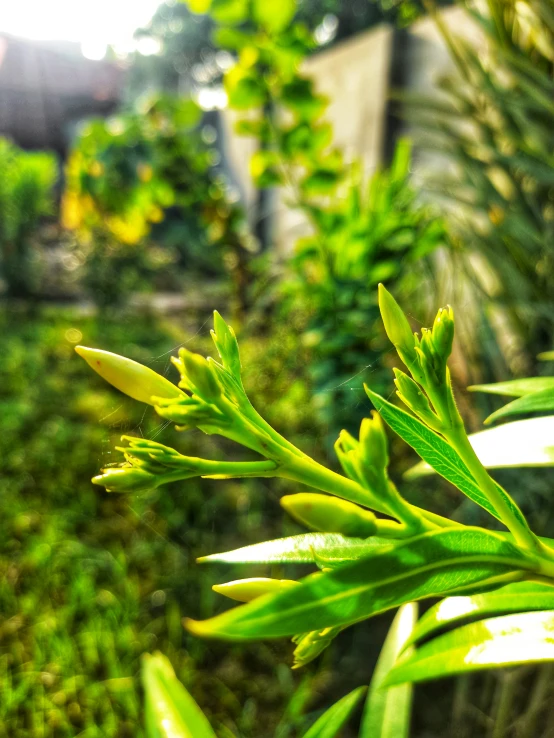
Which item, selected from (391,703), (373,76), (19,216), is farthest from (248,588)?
(19,216)

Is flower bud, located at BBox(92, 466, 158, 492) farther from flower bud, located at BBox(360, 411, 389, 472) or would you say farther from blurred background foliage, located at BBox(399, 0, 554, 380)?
blurred background foliage, located at BBox(399, 0, 554, 380)

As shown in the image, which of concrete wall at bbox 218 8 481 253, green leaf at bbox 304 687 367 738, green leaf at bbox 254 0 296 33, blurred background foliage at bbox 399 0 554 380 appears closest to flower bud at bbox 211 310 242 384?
green leaf at bbox 304 687 367 738

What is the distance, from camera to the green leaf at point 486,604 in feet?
0.74

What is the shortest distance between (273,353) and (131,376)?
2.73 ft

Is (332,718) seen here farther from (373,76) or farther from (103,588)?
(373,76)

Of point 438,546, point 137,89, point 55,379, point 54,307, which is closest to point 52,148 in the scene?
point 137,89

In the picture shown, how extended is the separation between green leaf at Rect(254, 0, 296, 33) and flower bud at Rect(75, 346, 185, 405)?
108 centimetres

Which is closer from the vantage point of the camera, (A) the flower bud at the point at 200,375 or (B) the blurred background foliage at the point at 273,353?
(A) the flower bud at the point at 200,375

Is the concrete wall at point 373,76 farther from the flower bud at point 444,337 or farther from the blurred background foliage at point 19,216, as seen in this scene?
the blurred background foliage at point 19,216

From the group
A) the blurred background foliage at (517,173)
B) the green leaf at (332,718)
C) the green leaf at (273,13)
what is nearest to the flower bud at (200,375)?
the green leaf at (332,718)

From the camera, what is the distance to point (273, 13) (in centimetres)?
107

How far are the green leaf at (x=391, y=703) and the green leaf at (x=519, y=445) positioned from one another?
16cm

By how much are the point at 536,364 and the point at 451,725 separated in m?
0.65

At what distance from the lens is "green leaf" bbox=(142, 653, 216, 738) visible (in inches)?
15.4
